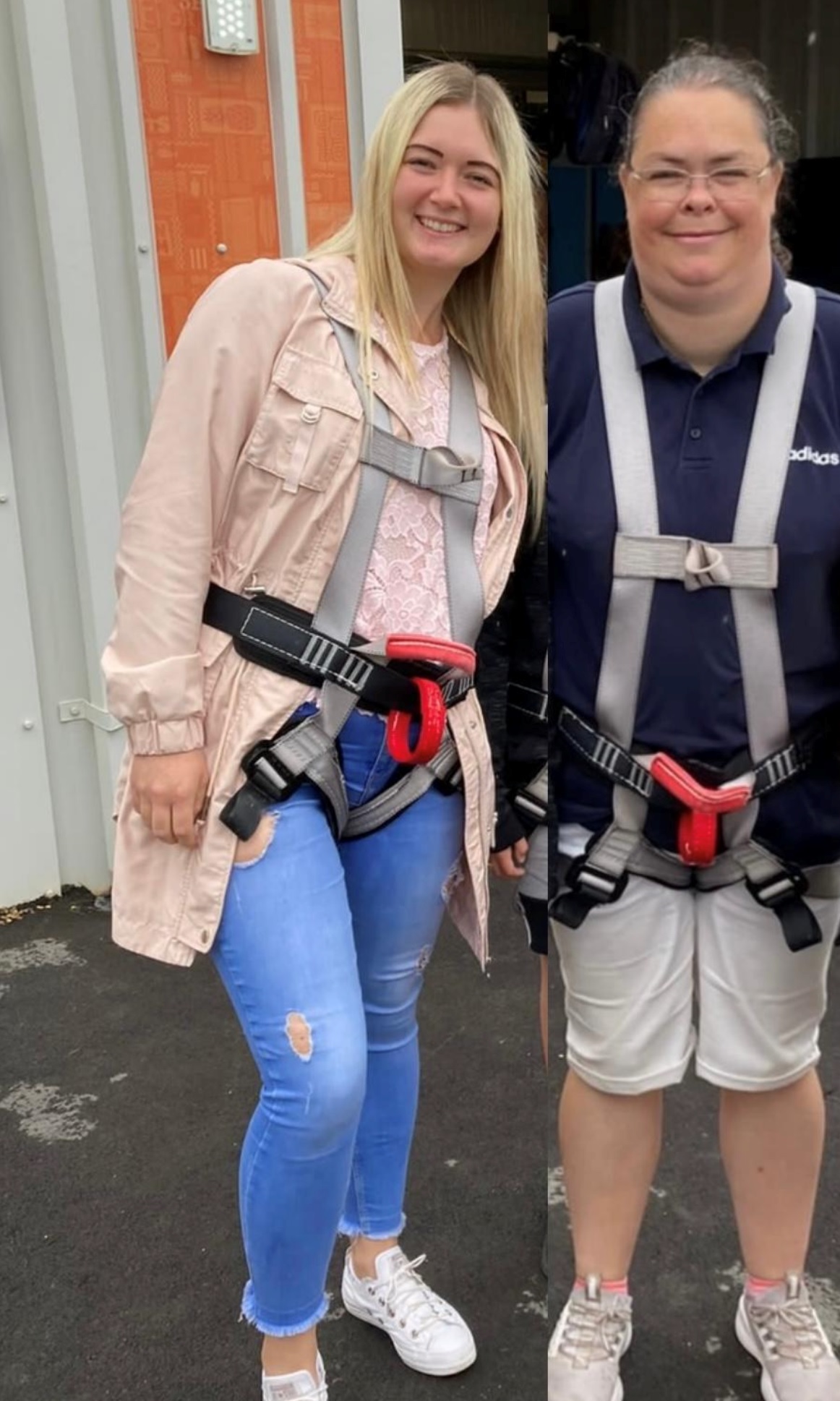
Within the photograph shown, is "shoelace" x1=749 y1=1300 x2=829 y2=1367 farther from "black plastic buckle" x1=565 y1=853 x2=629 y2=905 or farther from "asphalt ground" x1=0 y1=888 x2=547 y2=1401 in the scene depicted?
"black plastic buckle" x1=565 y1=853 x2=629 y2=905

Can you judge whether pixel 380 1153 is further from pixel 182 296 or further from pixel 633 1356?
pixel 182 296

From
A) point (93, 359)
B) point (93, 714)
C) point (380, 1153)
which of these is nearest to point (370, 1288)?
point (380, 1153)

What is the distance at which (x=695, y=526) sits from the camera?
1.22 metres

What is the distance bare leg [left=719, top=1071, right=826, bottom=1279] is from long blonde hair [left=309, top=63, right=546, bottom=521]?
0.71 meters

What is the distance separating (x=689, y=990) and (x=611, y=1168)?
0.76ft

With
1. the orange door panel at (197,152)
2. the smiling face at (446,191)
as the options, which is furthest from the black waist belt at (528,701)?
the orange door panel at (197,152)

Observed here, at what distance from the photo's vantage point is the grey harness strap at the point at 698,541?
1.21 m

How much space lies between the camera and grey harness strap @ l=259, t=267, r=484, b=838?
54.9 inches

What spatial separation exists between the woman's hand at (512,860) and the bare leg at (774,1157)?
1.15 ft

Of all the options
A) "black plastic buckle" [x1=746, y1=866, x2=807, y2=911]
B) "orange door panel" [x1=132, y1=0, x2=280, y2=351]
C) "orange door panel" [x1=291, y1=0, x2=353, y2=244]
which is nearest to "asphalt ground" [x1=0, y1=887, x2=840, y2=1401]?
"black plastic buckle" [x1=746, y1=866, x2=807, y2=911]

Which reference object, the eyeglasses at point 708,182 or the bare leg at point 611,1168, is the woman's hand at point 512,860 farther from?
the eyeglasses at point 708,182

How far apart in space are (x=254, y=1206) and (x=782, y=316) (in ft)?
3.46

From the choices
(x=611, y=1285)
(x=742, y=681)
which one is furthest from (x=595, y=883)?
(x=611, y=1285)

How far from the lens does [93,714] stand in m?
3.05
